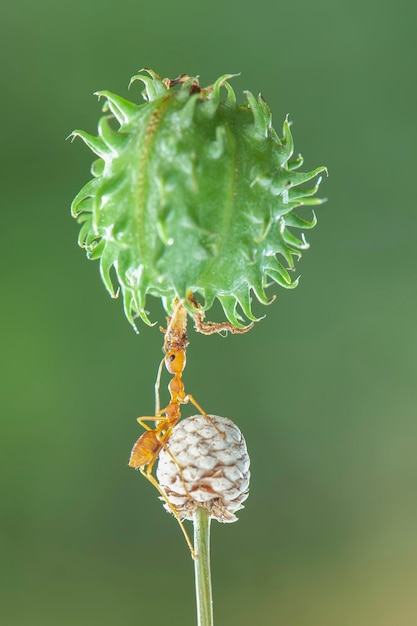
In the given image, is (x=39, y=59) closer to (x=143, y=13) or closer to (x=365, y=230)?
(x=143, y=13)

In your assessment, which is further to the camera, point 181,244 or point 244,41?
point 244,41

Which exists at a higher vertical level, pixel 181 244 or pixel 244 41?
pixel 244 41

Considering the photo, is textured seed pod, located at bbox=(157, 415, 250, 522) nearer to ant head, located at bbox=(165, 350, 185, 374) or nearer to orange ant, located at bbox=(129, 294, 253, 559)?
orange ant, located at bbox=(129, 294, 253, 559)

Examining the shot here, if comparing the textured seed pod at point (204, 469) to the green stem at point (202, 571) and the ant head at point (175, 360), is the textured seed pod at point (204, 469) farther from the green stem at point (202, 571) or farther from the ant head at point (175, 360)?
the ant head at point (175, 360)

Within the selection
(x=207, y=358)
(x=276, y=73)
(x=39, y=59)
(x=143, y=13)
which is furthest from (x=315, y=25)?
(x=207, y=358)

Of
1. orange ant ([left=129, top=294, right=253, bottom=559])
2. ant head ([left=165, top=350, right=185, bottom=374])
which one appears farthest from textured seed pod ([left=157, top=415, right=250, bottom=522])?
ant head ([left=165, top=350, right=185, bottom=374])
